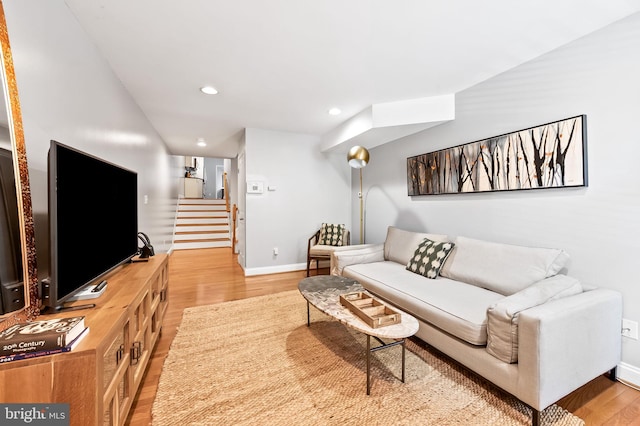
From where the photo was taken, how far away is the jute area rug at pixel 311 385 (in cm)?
137

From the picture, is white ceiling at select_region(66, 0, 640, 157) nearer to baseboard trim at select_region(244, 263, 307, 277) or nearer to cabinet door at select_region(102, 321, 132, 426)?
cabinet door at select_region(102, 321, 132, 426)

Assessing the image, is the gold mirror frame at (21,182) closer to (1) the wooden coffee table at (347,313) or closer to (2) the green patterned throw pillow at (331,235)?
(1) the wooden coffee table at (347,313)

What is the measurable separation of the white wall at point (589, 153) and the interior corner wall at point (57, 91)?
3.08 meters

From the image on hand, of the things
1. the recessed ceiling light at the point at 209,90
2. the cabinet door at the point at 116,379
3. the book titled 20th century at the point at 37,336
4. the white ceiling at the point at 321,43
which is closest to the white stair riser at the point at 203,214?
the white ceiling at the point at 321,43

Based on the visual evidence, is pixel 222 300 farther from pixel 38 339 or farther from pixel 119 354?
pixel 38 339

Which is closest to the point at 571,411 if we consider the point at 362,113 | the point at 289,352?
the point at 289,352

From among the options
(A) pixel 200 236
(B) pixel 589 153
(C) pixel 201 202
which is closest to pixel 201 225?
(A) pixel 200 236

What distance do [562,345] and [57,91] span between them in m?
3.06

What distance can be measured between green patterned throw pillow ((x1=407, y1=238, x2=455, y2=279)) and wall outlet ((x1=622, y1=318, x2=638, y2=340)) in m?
1.15

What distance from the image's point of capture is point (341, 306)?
1792mm

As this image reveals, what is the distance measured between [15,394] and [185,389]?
97 centimetres

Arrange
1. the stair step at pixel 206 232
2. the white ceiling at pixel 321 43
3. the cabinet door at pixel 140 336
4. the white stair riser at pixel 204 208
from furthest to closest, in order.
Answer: the white stair riser at pixel 204 208, the stair step at pixel 206 232, the white ceiling at pixel 321 43, the cabinet door at pixel 140 336

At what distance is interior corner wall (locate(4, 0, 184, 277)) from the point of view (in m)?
1.17

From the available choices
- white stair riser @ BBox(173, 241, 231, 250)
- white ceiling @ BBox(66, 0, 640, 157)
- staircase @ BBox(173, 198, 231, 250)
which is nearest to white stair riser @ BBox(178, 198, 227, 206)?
staircase @ BBox(173, 198, 231, 250)
